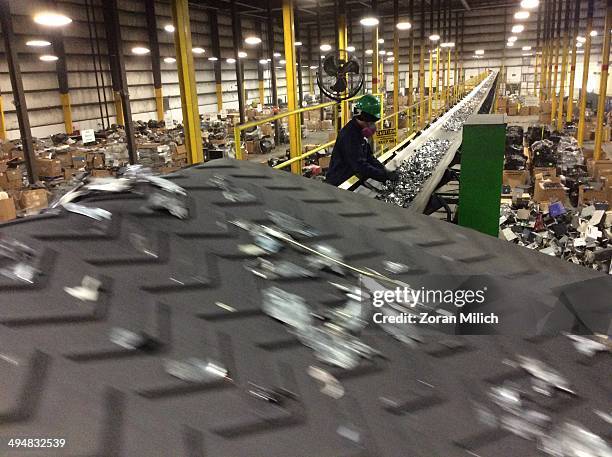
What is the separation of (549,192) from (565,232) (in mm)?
2424

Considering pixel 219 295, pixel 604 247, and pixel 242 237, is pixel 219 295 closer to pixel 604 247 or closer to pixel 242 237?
pixel 242 237

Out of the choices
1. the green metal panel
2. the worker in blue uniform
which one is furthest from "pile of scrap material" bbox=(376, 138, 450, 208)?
the green metal panel

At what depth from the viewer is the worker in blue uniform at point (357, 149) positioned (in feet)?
12.3

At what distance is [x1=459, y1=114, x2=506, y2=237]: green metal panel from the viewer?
124 inches

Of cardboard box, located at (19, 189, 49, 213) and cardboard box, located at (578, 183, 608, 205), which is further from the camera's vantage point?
cardboard box, located at (578, 183, 608, 205)

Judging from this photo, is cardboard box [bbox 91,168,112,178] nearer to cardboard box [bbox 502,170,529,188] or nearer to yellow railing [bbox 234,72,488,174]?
yellow railing [bbox 234,72,488,174]

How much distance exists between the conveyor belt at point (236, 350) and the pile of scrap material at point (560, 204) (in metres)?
3.65

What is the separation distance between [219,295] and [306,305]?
256 mm

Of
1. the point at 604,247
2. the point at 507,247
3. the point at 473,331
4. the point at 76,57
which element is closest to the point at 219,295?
the point at 473,331

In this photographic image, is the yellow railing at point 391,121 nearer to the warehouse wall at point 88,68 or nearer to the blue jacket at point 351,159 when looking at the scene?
the blue jacket at point 351,159

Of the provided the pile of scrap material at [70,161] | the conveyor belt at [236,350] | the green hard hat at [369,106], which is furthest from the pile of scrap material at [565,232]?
the pile of scrap material at [70,161]

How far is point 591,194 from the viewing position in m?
8.39

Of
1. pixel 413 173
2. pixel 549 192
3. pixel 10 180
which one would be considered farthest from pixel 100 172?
pixel 549 192

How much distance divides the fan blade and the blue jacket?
272 cm
